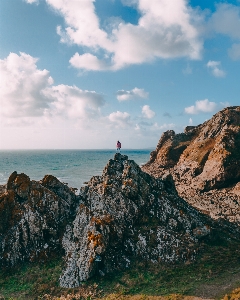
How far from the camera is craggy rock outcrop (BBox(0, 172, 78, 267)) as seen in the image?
23.4 meters

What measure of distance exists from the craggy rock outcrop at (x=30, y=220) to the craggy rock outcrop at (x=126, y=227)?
5.15 ft

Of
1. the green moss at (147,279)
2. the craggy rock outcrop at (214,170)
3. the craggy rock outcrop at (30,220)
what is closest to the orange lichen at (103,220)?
the craggy rock outcrop at (30,220)

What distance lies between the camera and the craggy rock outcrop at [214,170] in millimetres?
46713

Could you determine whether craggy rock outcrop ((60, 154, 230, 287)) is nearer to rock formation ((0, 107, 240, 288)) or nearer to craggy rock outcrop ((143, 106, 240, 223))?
rock formation ((0, 107, 240, 288))

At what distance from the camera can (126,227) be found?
83.8 ft

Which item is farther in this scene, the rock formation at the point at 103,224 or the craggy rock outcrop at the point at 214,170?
the craggy rock outcrop at the point at 214,170

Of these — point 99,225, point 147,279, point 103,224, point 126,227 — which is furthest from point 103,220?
Answer: point 147,279

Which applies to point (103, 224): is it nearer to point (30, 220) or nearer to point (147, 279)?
point (147, 279)

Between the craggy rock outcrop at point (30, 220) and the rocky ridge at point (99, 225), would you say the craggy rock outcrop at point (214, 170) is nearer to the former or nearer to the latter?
the rocky ridge at point (99, 225)

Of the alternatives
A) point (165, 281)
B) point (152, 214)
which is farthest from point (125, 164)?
point (165, 281)

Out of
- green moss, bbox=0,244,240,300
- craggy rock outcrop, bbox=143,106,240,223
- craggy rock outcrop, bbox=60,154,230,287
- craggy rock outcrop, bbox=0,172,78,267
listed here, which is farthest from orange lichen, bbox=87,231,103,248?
craggy rock outcrop, bbox=143,106,240,223

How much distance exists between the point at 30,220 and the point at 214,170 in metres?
44.8

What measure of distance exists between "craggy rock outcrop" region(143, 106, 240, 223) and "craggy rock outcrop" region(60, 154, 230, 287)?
585 inches

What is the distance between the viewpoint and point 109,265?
2203cm
